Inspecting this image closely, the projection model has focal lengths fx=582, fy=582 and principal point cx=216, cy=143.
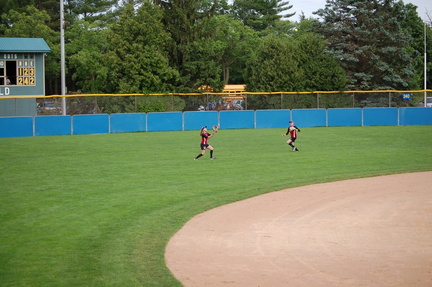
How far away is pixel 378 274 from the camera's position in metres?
9.45

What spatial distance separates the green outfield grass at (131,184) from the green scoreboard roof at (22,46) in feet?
42.8

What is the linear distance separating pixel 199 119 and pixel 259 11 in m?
66.0

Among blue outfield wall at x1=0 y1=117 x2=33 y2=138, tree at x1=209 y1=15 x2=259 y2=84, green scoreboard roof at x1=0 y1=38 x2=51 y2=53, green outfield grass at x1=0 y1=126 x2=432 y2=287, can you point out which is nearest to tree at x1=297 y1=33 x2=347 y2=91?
green outfield grass at x1=0 y1=126 x2=432 y2=287

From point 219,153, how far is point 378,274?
1768 cm

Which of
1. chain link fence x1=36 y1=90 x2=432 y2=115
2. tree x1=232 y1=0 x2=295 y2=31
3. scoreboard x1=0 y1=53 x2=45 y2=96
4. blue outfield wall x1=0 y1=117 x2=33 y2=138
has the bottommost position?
blue outfield wall x1=0 y1=117 x2=33 y2=138

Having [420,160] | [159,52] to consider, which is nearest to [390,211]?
[420,160]

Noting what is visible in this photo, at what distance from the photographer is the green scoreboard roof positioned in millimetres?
45469

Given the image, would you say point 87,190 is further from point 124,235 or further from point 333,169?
point 333,169

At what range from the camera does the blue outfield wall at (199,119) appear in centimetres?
4159

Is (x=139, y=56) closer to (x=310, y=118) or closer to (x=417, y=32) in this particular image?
(x=310, y=118)

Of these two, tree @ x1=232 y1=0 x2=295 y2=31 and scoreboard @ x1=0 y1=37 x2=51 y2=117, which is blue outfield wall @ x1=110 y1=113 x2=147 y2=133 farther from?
tree @ x1=232 y1=0 x2=295 y2=31

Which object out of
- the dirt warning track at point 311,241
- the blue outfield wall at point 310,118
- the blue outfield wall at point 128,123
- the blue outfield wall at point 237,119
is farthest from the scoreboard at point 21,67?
the dirt warning track at point 311,241

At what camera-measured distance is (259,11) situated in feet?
340

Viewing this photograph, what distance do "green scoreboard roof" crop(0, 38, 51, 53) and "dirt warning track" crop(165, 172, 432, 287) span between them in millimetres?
34550
